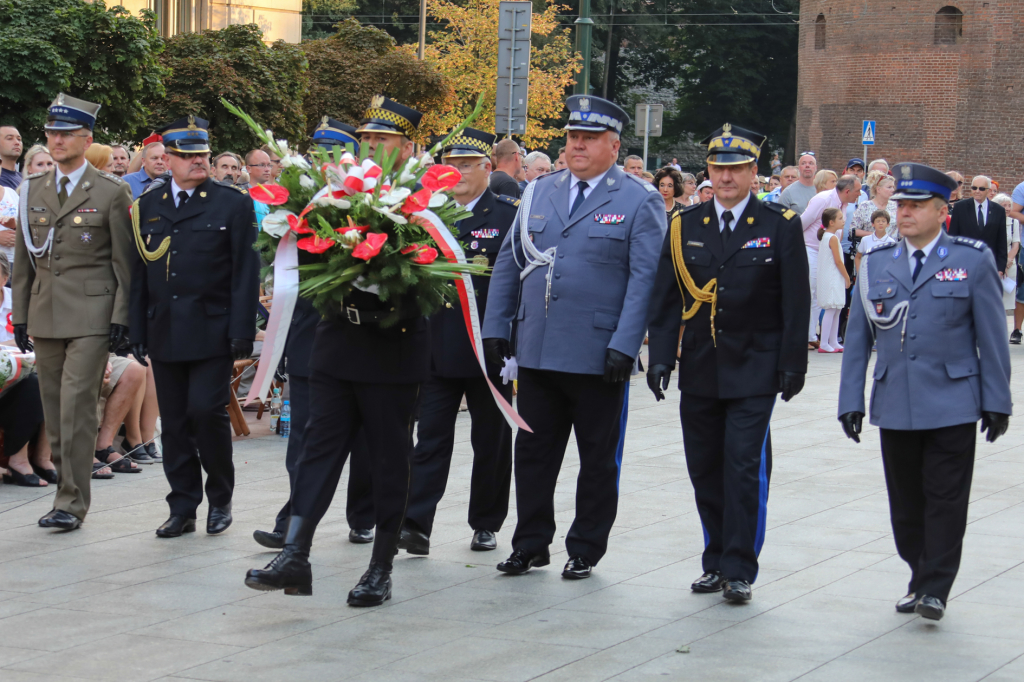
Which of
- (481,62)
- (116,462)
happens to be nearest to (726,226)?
(116,462)

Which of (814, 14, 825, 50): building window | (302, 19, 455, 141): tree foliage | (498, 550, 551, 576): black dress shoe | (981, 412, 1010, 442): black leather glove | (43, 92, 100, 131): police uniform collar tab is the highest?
(814, 14, 825, 50): building window

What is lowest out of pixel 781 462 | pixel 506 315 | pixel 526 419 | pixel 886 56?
pixel 781 462

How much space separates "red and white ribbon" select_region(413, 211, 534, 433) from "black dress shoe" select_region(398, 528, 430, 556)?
2.72 ft

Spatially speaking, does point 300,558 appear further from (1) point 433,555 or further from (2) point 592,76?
(2) point 592,76

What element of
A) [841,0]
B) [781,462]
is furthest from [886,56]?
[781,462]

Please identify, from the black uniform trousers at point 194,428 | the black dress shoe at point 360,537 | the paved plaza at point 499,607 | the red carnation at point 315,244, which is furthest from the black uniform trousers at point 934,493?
the black uniform trousers at point 194,428

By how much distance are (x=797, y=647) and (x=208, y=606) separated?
2.54 meters

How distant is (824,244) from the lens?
57.5 ft

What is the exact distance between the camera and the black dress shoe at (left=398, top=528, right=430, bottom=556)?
279 inches

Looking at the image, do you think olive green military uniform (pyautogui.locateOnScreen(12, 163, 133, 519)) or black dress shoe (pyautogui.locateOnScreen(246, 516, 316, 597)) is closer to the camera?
black dress shoe (pyautogui.locateOnScreen(246, 516, 316, 597))

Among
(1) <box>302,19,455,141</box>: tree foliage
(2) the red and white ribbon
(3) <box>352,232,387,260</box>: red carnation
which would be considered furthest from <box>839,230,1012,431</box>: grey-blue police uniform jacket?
(1) <box>302,19,455,141</box>: tree foliage

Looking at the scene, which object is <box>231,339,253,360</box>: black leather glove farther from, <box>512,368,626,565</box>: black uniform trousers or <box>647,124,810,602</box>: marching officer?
<box>647,124,810,602</box>: marching officer

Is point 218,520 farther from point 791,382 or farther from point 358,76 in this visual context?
point 358,76

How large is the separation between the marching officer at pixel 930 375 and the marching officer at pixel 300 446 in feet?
8.39
